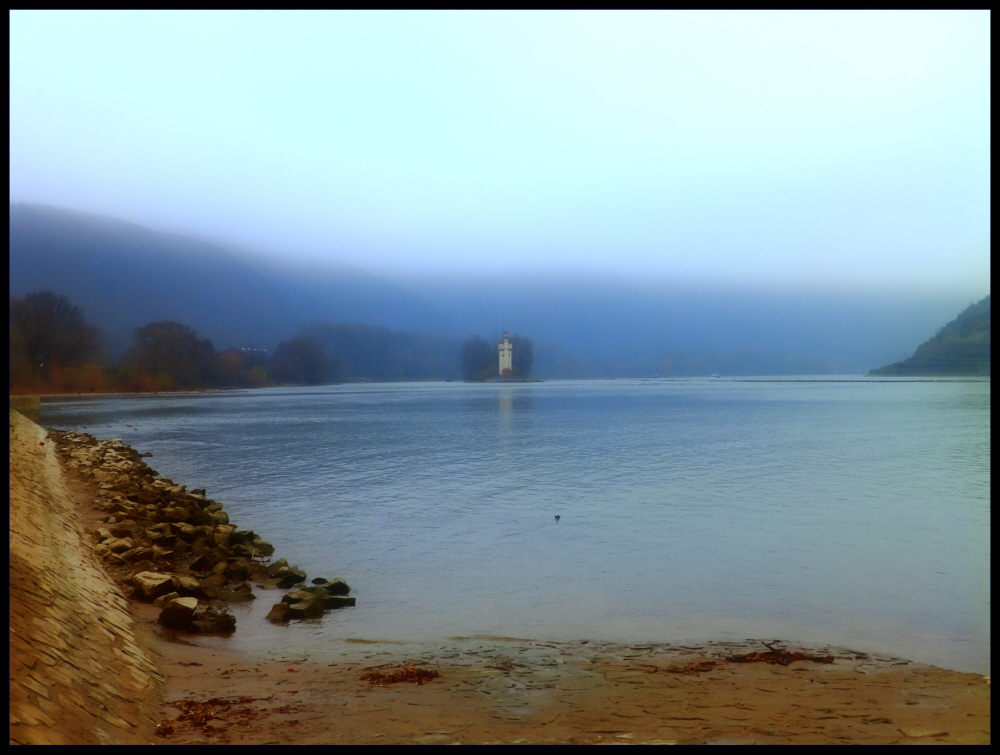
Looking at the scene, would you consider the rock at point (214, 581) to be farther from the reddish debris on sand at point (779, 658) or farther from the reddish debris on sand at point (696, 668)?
the reddish debris on sand at point (779, 658)

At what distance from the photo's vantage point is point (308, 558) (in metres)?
12.2

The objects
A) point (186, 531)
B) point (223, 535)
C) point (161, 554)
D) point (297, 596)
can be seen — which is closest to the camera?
point (297, 596)

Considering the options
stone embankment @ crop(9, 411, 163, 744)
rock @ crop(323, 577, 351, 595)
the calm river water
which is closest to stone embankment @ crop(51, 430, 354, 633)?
rock @ crop(323, 577, 351, 595)

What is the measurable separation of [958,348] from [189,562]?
136m

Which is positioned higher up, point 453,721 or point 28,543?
point 28,543

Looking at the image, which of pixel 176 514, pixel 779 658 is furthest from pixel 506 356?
pixel 779 658

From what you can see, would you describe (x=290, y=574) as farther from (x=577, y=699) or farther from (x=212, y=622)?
(x=577, y=699)

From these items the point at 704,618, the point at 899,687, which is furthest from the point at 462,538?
the point at 899,687

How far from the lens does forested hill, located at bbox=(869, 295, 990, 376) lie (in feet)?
336

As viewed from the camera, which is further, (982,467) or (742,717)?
(982,467)

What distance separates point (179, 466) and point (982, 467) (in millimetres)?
26350

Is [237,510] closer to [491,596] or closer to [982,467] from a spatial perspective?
[491,596]

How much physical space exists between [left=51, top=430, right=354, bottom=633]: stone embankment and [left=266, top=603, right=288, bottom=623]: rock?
1cm

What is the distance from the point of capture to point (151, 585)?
914 centimetres
